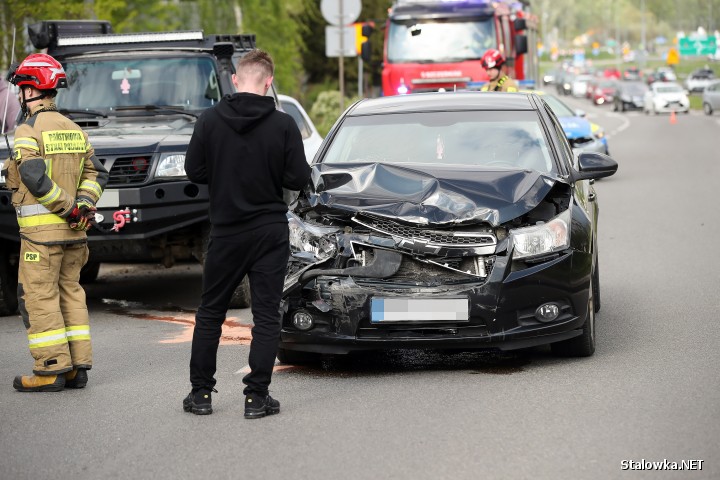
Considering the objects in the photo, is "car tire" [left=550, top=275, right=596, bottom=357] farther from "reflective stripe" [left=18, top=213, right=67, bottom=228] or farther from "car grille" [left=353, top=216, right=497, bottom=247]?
"reflective stripe" [left=18, top=213, right=67, bottom=228]

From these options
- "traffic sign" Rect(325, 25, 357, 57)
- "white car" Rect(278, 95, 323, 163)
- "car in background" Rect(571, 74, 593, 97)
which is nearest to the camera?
"white car" Rect(278, 95, 323, 163)

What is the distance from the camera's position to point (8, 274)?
10859 mm

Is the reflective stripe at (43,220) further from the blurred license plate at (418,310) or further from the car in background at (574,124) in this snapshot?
the car in background at (574,124)

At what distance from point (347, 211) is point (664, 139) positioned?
32.9m

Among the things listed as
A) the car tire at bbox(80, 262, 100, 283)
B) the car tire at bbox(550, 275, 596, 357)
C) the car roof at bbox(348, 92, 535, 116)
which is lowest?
the car tire at bbox(80, 262, 100, 283)

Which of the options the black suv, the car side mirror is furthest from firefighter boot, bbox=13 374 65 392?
the car side mirror

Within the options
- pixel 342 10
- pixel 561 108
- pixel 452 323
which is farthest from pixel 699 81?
pixel 452 323

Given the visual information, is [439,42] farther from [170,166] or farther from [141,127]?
[170,166]

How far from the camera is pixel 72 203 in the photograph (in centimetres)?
763

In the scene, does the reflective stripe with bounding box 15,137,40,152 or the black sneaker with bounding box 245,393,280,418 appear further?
the reflective stripe with bounding box 15,137,40,152

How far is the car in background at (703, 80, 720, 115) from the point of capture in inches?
2352

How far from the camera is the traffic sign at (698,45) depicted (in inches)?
3903

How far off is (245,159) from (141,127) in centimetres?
463

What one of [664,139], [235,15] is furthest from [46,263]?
[664,139]
